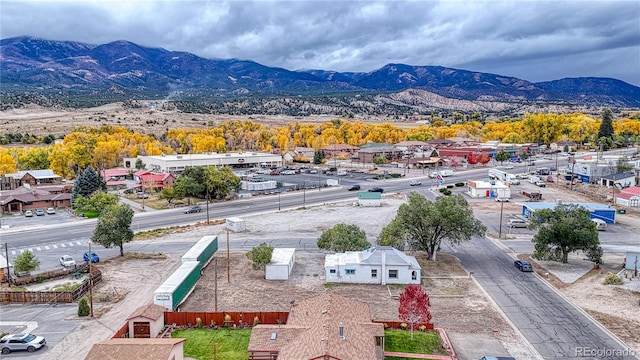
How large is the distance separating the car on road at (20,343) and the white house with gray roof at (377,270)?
19735 mm

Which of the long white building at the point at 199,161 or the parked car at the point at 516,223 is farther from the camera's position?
the long white building at the point at 199,161

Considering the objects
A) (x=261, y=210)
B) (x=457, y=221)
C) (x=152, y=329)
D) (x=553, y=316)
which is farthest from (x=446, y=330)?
(x=261, y=210)

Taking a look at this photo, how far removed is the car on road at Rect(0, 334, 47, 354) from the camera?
2577 centimetres

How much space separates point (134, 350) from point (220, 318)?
817cm

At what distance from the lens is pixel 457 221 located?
132 ft

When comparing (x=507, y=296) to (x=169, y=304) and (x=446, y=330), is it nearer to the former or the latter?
(x=446, y=330)

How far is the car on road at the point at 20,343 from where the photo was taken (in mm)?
25766

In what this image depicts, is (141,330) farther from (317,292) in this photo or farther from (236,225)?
(236,225)

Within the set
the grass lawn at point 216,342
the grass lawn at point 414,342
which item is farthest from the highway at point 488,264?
the grass lawn at point 216,342

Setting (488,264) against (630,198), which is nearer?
(488,264)

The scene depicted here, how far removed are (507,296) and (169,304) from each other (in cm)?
2371

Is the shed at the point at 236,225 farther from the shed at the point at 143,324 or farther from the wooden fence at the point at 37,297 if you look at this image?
the shed at the point at 143,324

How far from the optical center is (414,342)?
26.5 m

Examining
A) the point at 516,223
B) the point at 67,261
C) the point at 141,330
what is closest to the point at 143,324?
the point at 141,330
